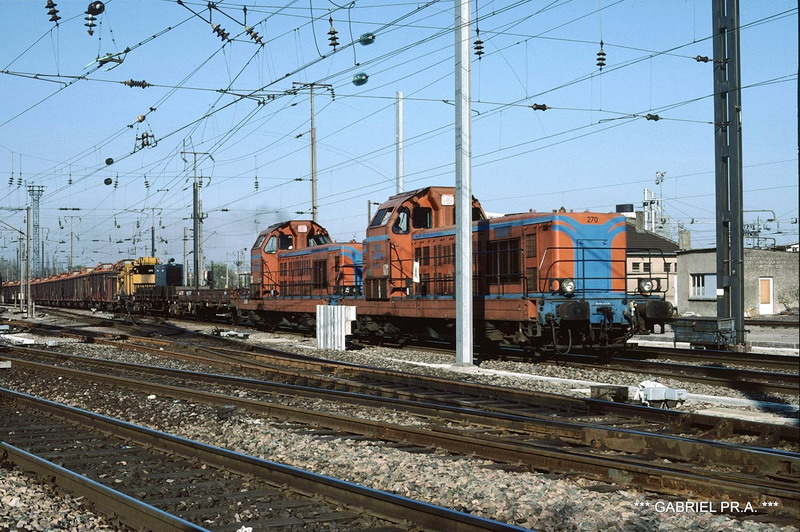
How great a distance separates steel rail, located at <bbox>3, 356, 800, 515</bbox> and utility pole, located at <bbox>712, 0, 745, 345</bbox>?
13753 millimetres

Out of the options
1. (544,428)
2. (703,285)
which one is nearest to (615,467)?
(544,428)

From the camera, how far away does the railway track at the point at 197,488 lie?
17.9ft

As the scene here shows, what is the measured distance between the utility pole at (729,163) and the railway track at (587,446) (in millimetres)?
11640

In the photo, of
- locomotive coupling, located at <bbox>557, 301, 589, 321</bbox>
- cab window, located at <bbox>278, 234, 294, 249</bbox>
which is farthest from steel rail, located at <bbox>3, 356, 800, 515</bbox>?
cab window, located at <bbox>278, 234, 294, 249</bbox>

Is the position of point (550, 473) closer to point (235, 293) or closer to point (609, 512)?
point (609, 512)

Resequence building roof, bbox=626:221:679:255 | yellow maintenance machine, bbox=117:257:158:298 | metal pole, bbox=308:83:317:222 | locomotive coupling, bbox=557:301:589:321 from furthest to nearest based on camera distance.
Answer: building roof, bbox=626:221:679:255 < yellow maintenance machine, bbox=117:257:158:298 < metal pole, bbox=308:83:317:222 < locomotive coupling, bbox=557:301:589:321

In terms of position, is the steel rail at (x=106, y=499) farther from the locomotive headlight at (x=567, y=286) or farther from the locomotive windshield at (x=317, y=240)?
the locomotive windshield at (x=317, y=240)

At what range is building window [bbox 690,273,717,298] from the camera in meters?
38.1

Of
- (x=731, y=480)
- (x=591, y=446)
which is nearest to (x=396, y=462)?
(x=591, y=446)

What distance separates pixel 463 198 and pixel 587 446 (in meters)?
8.92

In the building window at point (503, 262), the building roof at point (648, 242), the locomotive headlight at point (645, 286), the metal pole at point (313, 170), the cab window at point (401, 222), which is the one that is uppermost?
the metal pole at point (313, 170)

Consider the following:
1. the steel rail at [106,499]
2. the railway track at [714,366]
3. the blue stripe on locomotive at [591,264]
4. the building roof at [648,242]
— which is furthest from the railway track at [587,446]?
the building roof at [648,242]

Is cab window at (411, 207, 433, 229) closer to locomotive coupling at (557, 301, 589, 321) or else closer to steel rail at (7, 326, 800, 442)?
steel rail at (7, 326, 800, 442)

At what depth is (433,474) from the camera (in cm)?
684
